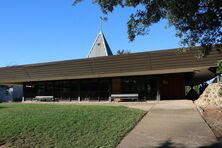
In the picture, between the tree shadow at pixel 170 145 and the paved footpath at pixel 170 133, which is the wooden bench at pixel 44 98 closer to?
the paved footpath at pixel 170 133

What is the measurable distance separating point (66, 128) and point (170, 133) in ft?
14.6

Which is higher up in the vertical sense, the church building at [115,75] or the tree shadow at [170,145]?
the church building at [115,75]

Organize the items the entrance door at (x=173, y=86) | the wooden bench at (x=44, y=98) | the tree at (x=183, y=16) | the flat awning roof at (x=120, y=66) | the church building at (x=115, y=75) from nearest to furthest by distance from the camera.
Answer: the tree at (x=183, y=16) < the flat awning roof at (x=120, y=66) < the church building at (x=115, y=75) < the entrance door at (x=173, y=86) < the wooden bench at (x=44, y=98)

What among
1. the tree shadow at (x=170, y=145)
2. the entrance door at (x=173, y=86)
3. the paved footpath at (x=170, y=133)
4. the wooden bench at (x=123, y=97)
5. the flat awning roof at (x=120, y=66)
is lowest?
the tree shadow at (x=170, y=145)

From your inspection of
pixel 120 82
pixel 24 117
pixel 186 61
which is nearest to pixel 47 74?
pixel 120 82

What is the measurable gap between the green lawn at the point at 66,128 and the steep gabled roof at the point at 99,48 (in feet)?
110

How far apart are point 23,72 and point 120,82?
11806mm

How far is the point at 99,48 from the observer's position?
53938 millimetres

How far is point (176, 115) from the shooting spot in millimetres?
20047

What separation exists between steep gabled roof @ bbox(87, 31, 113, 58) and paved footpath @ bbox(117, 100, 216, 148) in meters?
34.2

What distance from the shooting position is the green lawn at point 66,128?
14.1 metres

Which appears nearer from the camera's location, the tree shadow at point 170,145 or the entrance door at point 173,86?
the tree shadow at point 170,145

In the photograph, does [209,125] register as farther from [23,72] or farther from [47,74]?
[23,72]

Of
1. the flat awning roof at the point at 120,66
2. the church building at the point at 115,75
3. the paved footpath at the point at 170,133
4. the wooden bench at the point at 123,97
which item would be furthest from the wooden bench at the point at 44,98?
the paved footpath at the point at 170,133
